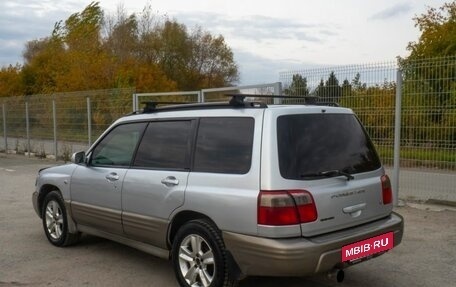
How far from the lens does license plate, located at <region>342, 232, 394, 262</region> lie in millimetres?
4164

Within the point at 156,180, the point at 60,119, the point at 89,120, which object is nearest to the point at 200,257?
the point at 156,180

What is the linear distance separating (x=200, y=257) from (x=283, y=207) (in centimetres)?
97

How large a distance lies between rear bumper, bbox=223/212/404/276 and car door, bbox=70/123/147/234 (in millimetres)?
1654

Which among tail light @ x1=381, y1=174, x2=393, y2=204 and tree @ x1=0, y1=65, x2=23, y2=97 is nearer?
tail light @ x1=381, y1=174, x2=393, y2=204

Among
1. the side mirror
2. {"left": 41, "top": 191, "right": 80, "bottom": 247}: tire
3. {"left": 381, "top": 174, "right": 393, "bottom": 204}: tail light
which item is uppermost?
the side mirror

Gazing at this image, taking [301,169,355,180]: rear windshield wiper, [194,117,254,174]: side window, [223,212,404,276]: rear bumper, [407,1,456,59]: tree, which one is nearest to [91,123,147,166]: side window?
[194,117,254,174]: side window

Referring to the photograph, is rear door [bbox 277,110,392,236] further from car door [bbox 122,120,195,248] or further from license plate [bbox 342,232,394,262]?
car door [bbox 122,120,195,248]

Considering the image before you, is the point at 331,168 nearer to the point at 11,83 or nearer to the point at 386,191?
the point at 386,191

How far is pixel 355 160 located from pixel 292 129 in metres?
0.76

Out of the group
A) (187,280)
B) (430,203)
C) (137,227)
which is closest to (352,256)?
(187,280)

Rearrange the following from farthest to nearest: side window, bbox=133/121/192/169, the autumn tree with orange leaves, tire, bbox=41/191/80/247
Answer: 1. the autumn tree with orange leaves
2. tire, bbox=41/191/80/247
3. side window, bbox=133/121/192/169

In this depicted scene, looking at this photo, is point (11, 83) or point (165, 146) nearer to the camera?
point (165, 146)

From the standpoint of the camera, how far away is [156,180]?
16.1 feet

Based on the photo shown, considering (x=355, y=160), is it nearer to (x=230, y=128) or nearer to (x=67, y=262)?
(x=230, y=128)
